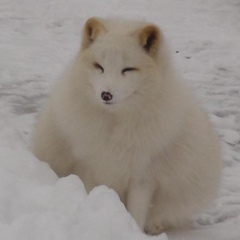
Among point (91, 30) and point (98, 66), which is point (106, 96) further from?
point (91, 30)

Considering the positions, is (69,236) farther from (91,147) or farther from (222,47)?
(222,47)

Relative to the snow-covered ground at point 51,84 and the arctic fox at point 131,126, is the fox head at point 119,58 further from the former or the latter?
the snow-covered ground at point 51,84

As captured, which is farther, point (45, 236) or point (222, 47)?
point (222, 47)

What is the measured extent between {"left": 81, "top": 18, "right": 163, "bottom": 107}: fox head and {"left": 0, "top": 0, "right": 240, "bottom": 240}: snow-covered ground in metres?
0.46

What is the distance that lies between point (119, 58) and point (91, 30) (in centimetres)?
27

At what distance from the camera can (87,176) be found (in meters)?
3.28

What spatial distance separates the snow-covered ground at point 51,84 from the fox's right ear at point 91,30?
2.05 feet

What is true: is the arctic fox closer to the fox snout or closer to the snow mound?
the fox snout

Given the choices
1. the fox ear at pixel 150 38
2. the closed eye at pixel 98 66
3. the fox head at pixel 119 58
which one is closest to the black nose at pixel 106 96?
the fox head at pixel 119 58

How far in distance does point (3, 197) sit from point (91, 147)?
0.73 metres

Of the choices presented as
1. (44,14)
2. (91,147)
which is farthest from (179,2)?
(91,147)

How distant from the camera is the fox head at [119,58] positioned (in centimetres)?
286

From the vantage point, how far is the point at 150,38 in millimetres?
2982

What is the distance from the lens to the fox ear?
9.73 ft
